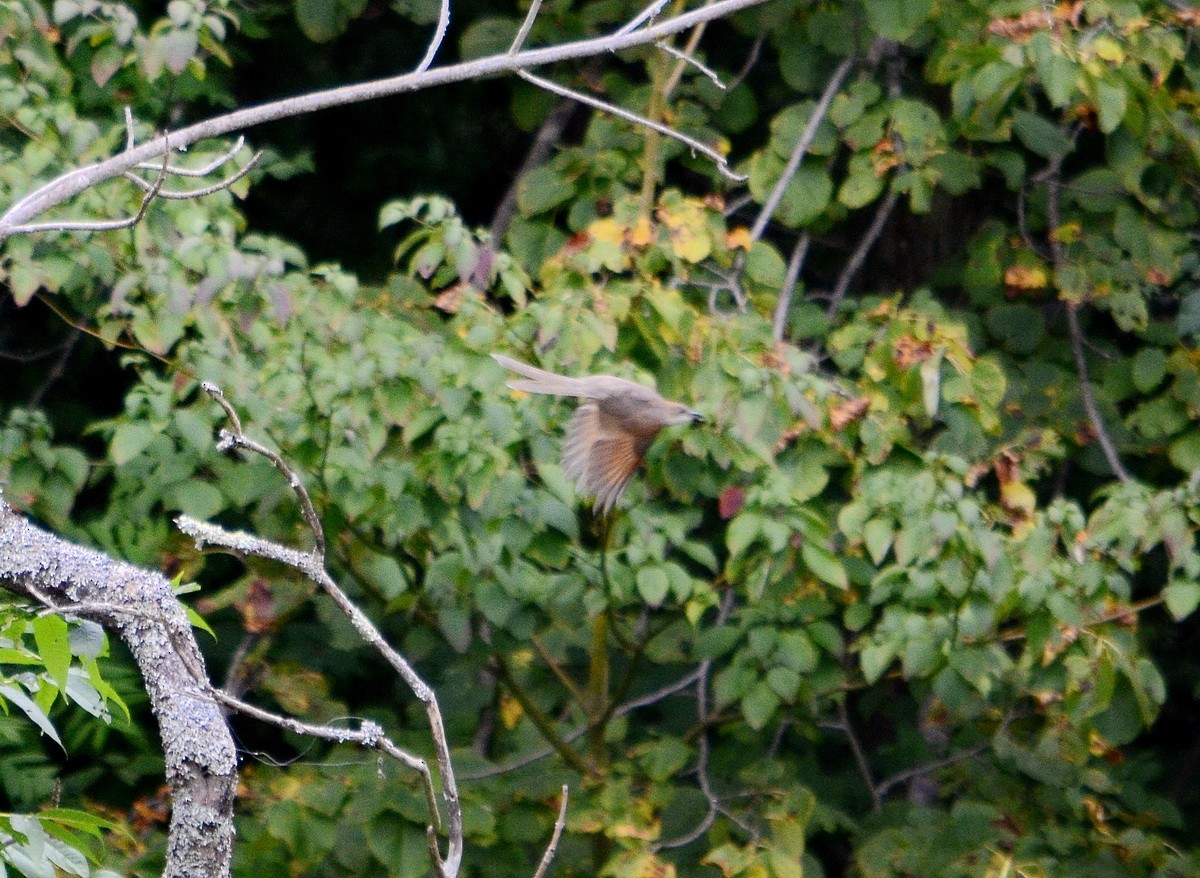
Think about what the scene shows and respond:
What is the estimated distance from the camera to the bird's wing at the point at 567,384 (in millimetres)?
2740

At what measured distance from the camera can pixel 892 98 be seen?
12.2ft

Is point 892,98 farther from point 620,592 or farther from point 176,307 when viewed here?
point 176,307

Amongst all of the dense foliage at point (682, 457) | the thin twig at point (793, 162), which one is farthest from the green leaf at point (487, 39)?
the thin twig at point (793, 162)

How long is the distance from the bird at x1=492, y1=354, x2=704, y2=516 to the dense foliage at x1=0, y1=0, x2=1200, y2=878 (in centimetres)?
4

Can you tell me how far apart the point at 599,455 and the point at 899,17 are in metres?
1.29

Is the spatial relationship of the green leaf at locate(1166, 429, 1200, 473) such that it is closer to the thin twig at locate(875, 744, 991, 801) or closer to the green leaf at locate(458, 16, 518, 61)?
the thin twig at locate(875, 744, 991, 801)

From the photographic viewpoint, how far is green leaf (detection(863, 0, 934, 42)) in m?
3.39

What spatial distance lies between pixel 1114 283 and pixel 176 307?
2078 millimetres

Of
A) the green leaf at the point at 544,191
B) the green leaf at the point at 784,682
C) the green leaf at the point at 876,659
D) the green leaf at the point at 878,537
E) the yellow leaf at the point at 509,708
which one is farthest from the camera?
the green leaf at the point at 544,191

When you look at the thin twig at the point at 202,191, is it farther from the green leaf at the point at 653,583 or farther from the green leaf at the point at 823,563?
the green leaf at the point at 823,563

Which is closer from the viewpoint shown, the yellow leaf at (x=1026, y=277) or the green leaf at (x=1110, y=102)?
the green leaf at (x=1110, y=102)

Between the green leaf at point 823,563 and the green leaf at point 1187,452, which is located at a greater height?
the green leaf at point 823,563

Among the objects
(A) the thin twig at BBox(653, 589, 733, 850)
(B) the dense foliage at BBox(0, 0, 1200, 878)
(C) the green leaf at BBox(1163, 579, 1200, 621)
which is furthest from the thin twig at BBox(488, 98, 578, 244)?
(C) the green leaf at BBox(1163, 579, 1200, 621)

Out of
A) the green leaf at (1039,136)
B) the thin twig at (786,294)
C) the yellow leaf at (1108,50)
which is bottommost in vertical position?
the thin twig at (786,294)
